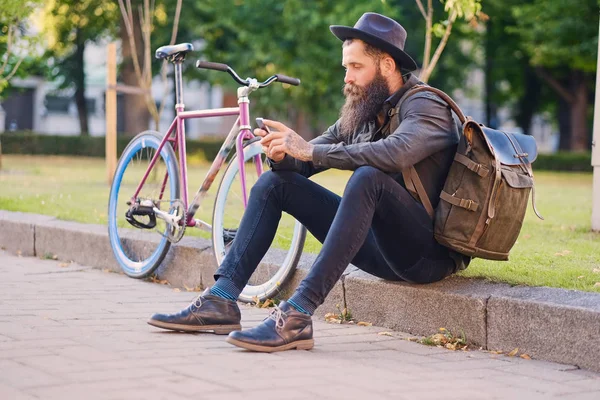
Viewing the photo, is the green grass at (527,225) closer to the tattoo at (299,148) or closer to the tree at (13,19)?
the tattoo at (299,148)

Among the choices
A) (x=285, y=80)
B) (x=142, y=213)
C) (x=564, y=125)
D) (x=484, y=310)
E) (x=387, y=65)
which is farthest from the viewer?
(x=564, y=125)

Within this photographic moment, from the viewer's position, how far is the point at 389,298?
525cm

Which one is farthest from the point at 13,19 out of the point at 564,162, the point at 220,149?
the point at 564,162

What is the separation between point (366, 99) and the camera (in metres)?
4.99

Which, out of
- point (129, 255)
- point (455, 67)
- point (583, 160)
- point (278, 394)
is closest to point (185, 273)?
point (129, 255)

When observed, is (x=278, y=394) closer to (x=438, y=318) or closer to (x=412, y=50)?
(x=438, y=318)

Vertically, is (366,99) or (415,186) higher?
(366,99)

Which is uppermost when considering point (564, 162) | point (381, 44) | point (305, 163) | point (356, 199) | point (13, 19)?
point (13, 19)

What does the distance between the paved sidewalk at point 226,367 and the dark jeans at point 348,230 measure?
1.08 feet

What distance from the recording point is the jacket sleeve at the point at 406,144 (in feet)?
15.3

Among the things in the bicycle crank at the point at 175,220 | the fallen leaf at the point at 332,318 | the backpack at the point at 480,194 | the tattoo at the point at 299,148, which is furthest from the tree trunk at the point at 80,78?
the backpack at the point at 480,194

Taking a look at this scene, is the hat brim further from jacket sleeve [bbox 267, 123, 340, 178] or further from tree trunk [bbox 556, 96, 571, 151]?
tree trunk [bbox 556, 96, 571, 151]

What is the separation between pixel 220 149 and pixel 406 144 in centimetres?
160

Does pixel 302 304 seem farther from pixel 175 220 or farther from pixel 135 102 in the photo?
pixel 135 102
